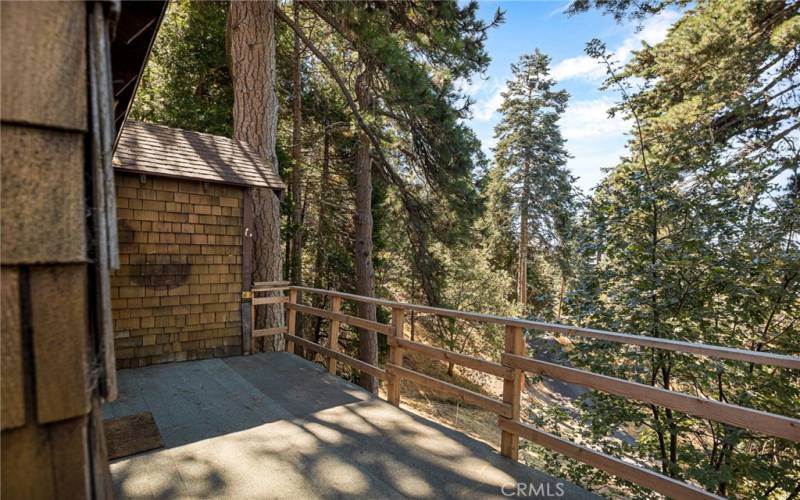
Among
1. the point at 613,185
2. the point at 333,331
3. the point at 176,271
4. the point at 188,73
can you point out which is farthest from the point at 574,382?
the point at 188,73

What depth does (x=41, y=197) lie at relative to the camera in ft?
3.07

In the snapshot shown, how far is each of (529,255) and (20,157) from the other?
66.4 feet

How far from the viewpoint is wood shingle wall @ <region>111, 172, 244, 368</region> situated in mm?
4504

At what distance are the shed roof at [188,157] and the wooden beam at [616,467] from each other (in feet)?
14.6

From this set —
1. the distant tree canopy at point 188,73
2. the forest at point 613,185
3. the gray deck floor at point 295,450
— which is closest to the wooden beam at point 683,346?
the gray deck floor at point 295,450

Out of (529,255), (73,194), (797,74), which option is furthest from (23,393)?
(529,255)

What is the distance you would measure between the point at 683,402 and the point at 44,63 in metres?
2.81

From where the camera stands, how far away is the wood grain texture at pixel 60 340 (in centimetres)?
95

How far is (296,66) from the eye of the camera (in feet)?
32.2

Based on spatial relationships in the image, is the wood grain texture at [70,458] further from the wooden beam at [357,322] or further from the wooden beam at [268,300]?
the wooden beam at [268,300]

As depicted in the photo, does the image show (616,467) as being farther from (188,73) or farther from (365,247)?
(188,73)

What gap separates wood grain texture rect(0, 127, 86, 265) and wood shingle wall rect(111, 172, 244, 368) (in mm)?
4183

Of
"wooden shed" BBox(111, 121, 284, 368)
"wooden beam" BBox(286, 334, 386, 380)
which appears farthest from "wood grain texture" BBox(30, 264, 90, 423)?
"wooden shed" BBox(111, 121, 284, 368)

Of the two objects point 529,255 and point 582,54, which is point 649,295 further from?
point 529,255
